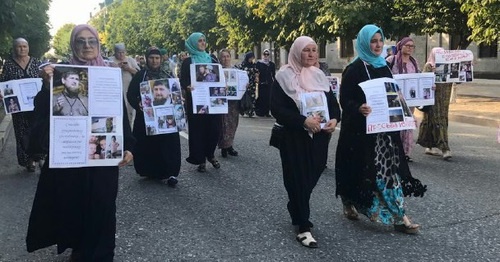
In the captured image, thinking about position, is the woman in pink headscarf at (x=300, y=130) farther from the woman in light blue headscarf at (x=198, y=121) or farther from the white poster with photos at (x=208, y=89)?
the woman in light blue headscarf at (x=198, y=121)

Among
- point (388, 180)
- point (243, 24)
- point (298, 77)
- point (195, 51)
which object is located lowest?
point (388, 180)

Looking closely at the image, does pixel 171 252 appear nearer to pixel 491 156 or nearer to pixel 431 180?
pixel 431 180

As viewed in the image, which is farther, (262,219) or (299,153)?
(262,219)

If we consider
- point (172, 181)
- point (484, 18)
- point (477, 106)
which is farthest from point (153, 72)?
point (477, 106)

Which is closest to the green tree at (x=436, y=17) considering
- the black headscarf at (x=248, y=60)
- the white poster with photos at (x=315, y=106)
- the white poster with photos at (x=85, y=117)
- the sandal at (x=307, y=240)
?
the black headscarf at (x=248, y=60)

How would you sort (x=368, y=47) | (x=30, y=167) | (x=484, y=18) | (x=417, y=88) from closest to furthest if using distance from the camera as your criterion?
(x=368, y=47), (x=417, y=88), (x=30, y=167), (x=484, y=18)

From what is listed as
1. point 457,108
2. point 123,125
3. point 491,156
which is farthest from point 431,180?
point 457,108

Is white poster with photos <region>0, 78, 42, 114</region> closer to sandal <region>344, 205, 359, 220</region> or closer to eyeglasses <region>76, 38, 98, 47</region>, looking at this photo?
eyeglasses <region>76, 38, 98, 47</region>

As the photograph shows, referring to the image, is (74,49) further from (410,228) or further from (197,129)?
(197,129)

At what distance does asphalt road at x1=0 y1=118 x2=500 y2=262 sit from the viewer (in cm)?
425

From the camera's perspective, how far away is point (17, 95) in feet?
23.3

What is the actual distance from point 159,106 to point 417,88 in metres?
3.22

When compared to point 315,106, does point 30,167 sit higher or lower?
lower

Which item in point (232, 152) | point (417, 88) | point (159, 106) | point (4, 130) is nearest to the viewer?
point (159, 106)
